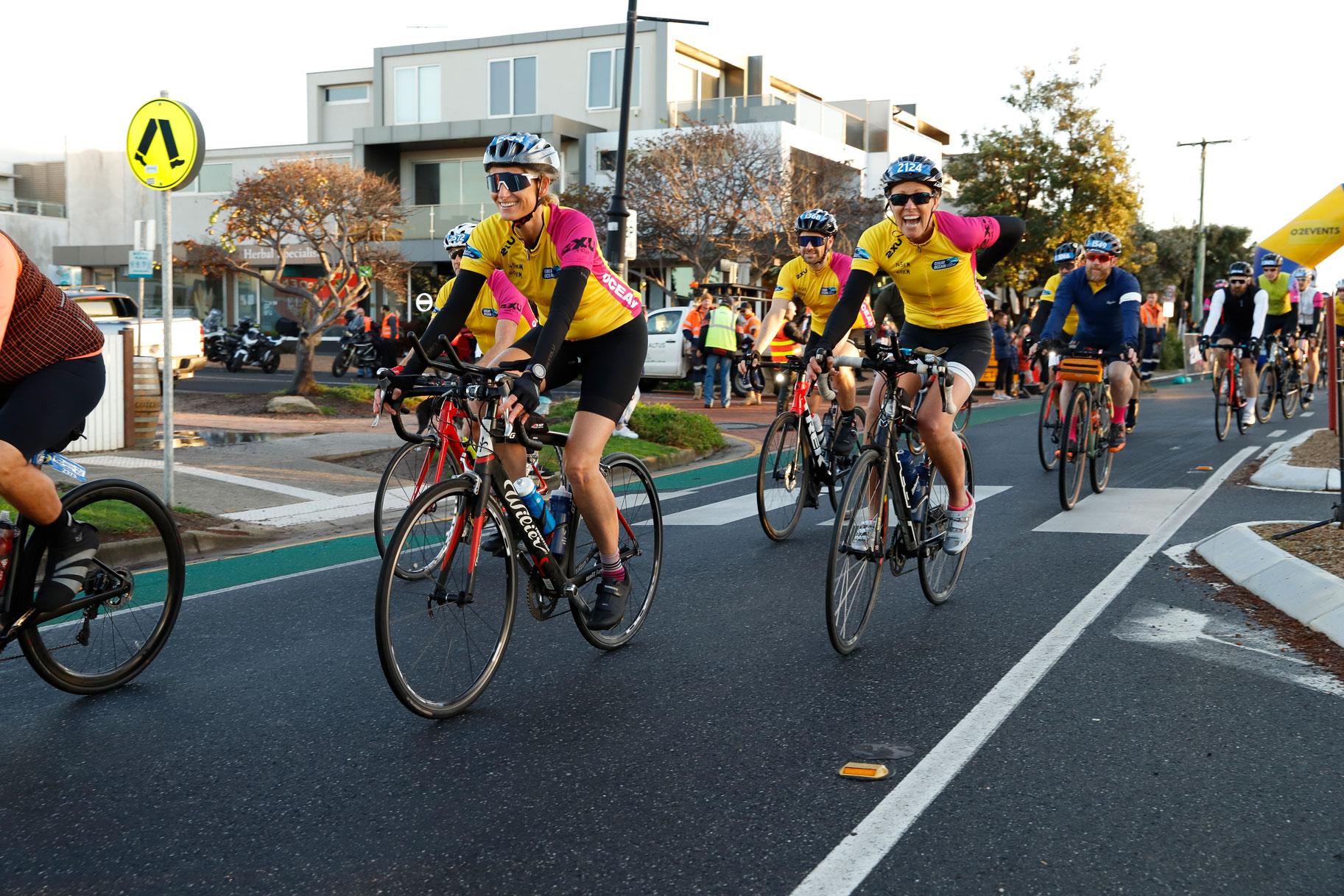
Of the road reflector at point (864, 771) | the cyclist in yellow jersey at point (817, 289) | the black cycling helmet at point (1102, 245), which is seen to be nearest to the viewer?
the road reflector at point (864, 771)

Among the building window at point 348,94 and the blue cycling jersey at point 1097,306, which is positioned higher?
the building window at point 348,94

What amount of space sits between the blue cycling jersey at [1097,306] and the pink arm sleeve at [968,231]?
389 centimetres

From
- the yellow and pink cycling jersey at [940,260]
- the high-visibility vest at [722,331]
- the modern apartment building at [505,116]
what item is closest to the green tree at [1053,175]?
the modern apartment building at [505,116]

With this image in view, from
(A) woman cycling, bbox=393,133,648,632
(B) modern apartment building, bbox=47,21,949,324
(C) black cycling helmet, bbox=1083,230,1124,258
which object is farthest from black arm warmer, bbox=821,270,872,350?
(B) modern apartment building, bbox=47,21,949,324

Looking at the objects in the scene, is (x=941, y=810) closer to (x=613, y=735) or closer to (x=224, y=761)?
(x=613, y=735)

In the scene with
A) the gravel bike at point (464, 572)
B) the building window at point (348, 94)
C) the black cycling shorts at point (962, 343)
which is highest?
the building window at point (348, 94)

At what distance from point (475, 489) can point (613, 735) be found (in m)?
0.98

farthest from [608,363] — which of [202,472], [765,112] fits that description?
[765,112]

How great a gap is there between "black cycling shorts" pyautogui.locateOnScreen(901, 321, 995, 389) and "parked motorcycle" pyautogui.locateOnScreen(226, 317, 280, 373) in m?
27.0

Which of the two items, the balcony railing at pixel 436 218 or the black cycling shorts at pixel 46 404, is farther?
the balcony railing at pixel 436 218

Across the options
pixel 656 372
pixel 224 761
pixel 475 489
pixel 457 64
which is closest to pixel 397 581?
pixel 475 489

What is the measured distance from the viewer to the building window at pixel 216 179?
1967 inches

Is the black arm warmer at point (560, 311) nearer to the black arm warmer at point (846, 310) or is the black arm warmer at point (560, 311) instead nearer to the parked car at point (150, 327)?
the black arm warmer at point (846, 310)

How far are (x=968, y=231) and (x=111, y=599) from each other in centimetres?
428
